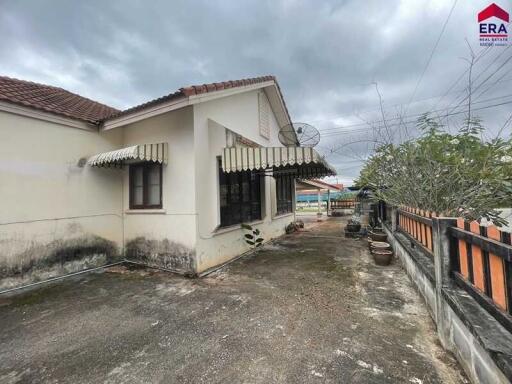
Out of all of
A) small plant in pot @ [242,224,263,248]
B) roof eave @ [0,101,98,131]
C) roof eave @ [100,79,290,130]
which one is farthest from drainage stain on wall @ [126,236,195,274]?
roof eave @ [0,101,98,131]

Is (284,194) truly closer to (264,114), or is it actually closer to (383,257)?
(264,114)

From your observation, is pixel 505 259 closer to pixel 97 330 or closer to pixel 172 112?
pixel 97 330

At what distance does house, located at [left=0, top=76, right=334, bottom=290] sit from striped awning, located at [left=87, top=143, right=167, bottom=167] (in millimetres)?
30

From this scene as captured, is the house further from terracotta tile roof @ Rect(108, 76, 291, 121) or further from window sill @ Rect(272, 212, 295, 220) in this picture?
window sill @ Rect(272, 212, 295, 220)

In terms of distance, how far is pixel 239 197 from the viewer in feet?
27.1

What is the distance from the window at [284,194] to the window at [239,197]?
2.50 m

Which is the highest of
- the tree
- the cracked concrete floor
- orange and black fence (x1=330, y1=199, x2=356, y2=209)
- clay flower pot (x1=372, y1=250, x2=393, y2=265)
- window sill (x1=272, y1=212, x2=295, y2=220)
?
the tree

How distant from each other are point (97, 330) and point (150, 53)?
11.9 metres

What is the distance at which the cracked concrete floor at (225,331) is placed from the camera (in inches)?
102

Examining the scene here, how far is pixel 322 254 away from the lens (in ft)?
26.2

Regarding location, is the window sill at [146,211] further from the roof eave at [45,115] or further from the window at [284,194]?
the window at [284,194]

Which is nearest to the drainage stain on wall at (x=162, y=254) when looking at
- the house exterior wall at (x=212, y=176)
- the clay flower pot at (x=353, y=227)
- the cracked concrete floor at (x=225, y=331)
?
the house exterior wall at (x=212, y=176)

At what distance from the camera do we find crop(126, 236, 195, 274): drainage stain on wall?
612 cm

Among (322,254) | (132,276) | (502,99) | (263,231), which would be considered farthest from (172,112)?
(502,99)
